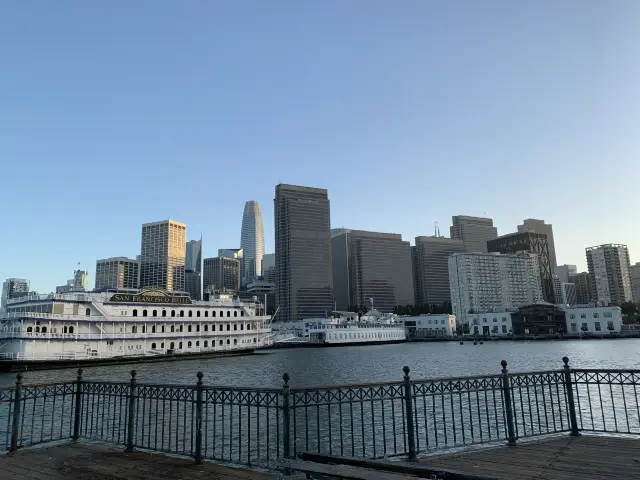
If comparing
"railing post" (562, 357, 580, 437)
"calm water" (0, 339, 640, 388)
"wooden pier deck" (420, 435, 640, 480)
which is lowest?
"calm water" (0, 339, 640, 388)

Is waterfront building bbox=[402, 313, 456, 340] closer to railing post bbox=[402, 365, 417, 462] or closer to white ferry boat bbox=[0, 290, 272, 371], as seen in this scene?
white ferry boat bbox=[0, 290, 272, 371]

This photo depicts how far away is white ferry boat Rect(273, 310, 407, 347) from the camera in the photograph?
14010 cm

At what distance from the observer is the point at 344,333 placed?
143 meters

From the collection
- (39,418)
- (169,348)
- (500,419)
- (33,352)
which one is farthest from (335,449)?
(169,348)

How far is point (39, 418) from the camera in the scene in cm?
2497

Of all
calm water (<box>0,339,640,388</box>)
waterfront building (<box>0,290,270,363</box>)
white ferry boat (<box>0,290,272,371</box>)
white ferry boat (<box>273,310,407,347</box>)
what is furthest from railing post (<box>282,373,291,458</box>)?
white ferry boat (<box>273,310,407,347</box>)

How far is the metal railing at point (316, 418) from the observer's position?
9328mm

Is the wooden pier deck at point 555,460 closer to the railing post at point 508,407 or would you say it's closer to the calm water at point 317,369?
the railing post at point 508,407

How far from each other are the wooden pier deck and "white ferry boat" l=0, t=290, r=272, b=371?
62.7 m

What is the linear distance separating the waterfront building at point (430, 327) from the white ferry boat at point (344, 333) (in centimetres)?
1766

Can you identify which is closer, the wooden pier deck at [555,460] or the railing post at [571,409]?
the wooden pier deck at [555,460]

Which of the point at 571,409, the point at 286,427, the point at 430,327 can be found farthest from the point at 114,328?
the point at 430,327

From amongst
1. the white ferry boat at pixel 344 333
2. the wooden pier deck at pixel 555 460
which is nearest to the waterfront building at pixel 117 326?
the white ferry boat at pixel 344 333

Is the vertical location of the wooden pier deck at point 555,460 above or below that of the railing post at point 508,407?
below
